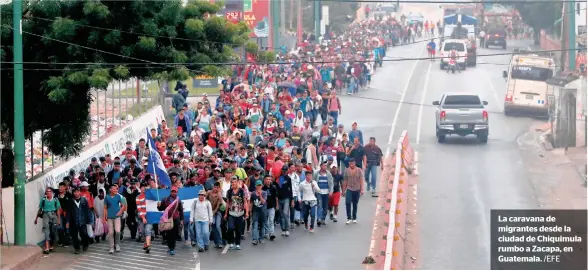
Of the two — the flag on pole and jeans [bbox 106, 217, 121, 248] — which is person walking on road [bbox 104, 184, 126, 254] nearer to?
jeans [bbox 106, 217, 121, 248]

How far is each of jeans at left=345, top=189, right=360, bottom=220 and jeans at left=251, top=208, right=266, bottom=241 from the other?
238 centimetres

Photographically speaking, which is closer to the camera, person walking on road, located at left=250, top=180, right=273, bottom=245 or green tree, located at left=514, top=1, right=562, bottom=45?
person walking on road, located at left=250, top=180, right=273, bottom=245

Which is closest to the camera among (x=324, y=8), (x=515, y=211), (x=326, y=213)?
(x=326, y=213)

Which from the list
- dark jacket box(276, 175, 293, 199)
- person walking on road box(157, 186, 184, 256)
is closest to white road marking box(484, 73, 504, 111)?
dark jacket box(276, 175, 293, 199)

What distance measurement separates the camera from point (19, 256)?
20609 millimetres

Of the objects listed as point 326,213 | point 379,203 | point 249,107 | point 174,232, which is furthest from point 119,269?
point 249,107

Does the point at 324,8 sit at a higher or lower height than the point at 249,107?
higher

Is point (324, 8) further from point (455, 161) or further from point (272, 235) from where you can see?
point (272, 235)

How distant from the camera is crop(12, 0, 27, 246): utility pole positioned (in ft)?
68.1

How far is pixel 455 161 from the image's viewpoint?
3403cm

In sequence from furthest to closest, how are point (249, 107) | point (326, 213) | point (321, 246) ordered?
point (249, 107) < point (326, 213) < point (321, 246)

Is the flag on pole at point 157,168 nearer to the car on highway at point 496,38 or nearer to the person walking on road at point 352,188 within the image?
the person walking on road at point 352,188

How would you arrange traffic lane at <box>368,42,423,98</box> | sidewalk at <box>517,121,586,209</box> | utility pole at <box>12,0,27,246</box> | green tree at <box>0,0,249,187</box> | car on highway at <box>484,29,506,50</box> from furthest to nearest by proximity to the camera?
car on highway at <box>484,29,506,50</box> → traffic lane at <box>368,42,423,98</box> → sidewalk at <box>517,121,586,209</box> → green tree at <box>0,0,249,187</box> → utility pole at <box>12,0,27,246</box>

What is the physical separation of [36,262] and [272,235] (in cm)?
446
